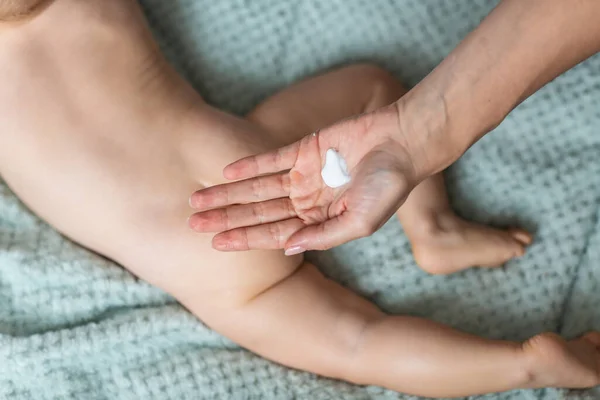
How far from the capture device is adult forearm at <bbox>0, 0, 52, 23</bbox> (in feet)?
3.04

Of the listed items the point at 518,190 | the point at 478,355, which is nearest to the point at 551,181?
the point at 518,190

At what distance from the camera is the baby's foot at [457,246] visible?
3.50 ft

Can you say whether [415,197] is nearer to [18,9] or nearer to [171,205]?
[171,205]

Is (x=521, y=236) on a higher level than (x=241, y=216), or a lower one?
lower

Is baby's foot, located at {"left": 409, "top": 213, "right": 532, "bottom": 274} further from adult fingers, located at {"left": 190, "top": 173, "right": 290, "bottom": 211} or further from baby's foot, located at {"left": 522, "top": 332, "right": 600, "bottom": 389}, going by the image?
adult fingers, located at {"left": 190, "top": 173, "right": 290, "bottom": 211}

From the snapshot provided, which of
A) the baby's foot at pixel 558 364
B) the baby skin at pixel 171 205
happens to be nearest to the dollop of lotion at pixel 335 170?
the baby skin at pixel 171 205

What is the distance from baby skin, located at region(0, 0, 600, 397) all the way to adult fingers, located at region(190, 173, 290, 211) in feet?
0.19

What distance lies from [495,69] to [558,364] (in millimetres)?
462

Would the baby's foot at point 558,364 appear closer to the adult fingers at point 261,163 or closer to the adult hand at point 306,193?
the adult hand at point 306,193

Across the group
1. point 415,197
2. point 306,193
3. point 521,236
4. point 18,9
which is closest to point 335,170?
point 306,193

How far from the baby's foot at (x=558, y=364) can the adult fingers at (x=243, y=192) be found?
1.49 feet

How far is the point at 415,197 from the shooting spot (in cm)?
107

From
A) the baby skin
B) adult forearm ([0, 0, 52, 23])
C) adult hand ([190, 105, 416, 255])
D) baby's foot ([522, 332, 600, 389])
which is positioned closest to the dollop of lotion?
adult hand ([190, 105, 416, 255])

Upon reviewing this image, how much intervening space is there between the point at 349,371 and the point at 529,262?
1.32ft
